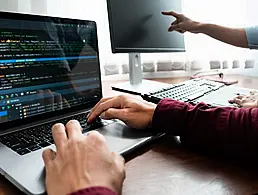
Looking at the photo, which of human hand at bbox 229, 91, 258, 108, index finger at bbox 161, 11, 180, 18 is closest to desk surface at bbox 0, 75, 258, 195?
human hand at bbox 229, 91, 258, 108

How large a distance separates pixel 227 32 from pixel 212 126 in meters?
0.78

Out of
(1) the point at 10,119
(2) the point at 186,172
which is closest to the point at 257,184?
(2) the point at 186,172

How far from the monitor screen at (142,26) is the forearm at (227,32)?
11cm

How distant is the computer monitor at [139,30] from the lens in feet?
3.12

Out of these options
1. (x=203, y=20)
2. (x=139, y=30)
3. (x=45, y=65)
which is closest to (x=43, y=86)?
(x=45, y=65)

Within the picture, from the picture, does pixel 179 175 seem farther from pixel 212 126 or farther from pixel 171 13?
pixel 171 13

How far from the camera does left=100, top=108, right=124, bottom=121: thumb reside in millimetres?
619

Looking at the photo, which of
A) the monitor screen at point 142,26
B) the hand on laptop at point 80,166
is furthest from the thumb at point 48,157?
the monitor screen at point 142,26

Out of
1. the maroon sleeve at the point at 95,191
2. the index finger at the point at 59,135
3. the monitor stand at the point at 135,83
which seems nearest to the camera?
the maroon sleeve at the point at 95,191

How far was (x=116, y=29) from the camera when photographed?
946 mm

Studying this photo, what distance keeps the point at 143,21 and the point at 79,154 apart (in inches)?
30.1

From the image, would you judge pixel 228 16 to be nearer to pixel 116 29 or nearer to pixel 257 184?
pixel 116 29

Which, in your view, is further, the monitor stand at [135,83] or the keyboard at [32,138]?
the monitor stand at [135,83]

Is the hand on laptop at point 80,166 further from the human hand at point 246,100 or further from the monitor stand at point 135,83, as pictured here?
the monitor stand at point 135,83
